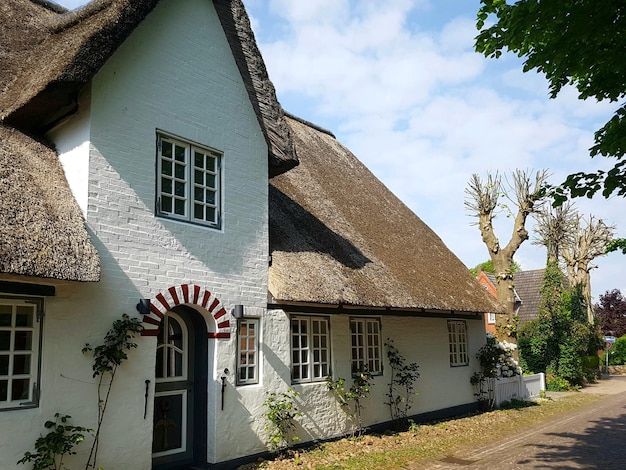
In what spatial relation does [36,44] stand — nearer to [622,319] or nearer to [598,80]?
[598,80]

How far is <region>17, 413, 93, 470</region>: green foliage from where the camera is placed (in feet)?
20.1

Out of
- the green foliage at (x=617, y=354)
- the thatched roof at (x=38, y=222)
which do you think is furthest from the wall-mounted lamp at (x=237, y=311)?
the green foliage at (x=617, y=354)

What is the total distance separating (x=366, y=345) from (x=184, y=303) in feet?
16.6

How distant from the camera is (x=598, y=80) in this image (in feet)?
21.7

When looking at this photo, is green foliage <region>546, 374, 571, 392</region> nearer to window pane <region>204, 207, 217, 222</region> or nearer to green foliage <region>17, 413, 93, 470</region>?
window pane <region>204, 207, 217, 222</region>

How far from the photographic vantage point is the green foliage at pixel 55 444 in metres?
6.14

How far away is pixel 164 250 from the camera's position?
26.6ft

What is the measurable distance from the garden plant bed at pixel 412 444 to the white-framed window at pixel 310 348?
1306 mm

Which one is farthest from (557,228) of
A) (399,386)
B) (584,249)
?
(399,386)

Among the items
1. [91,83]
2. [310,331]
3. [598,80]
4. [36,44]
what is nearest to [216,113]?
[91,83]

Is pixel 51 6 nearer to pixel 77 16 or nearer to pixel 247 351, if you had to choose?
pixel 77 16

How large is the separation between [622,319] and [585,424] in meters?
32.3

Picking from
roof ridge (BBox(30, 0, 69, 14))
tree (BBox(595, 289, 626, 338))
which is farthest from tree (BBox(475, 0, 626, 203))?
tree (BBox(595, 289, 626, 338))

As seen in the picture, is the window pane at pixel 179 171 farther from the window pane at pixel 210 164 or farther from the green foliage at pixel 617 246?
the green foliage at pixel 617 246
